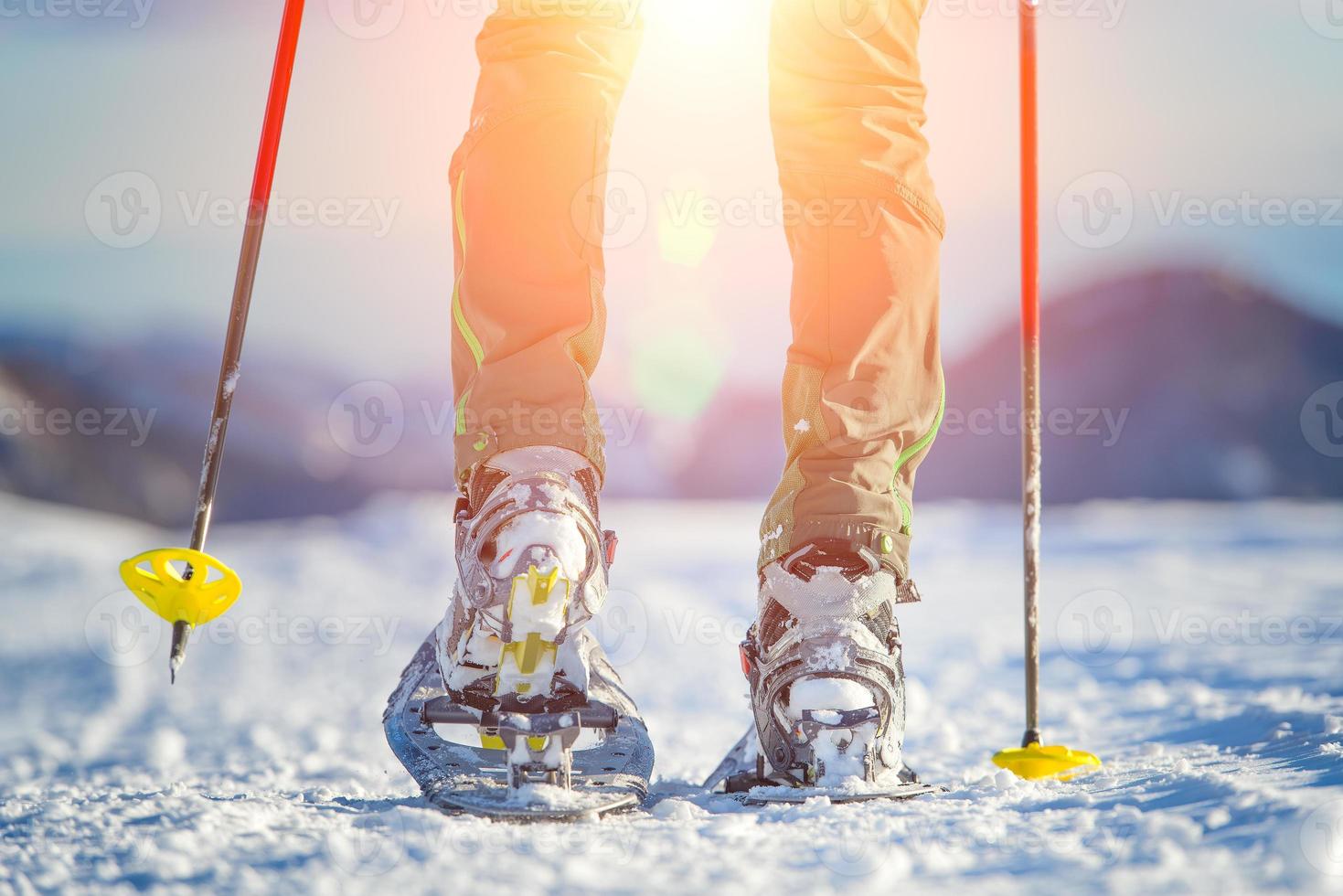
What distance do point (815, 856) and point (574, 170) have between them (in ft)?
3.14

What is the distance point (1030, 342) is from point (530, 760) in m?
1.26

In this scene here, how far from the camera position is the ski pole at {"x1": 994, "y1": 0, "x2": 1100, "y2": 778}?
5.57 ft

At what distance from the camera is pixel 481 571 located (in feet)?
4.20

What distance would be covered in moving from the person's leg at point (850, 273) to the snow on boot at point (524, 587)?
300mm

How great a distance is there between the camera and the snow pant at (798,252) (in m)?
1.43

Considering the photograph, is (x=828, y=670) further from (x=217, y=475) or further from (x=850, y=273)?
(x=217, y=475)

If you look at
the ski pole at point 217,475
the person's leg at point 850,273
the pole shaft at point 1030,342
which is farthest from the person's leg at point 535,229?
the pole shaft at point 1030,342

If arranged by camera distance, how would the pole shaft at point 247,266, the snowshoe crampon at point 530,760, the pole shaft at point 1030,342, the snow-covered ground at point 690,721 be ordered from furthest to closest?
the pole shaft at point 1030,342 < the pole shaft at point 247,266 < the snowshoe crampon at point 530,760 < the snow-covered ground at point 690,721

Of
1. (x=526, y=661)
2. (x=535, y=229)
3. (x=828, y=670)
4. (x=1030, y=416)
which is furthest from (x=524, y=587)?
(x=1030, y=416)

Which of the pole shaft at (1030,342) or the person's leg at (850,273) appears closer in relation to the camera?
the person's leg at (850,273)

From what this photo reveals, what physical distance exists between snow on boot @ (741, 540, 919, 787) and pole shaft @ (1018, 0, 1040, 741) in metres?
0.51

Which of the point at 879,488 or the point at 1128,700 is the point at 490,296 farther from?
the point at 1128,700

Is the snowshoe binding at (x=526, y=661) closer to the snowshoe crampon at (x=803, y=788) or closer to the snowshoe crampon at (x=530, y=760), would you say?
the snowshoe crampon at (x=530, y=760)

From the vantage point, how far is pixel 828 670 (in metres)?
1.32
